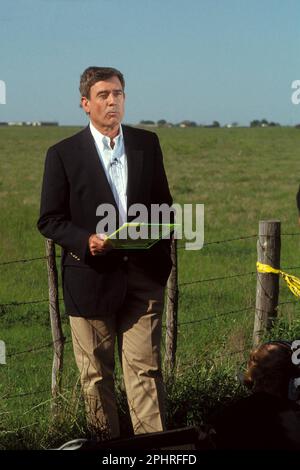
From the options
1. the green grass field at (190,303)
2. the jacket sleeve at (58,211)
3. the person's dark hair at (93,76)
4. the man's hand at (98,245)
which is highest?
the person's dark hair at (93,76)

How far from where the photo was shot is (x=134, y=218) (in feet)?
14.0

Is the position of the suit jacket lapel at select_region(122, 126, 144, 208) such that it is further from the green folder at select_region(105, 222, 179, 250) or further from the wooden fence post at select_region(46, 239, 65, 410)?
the wooden fence post at select_region(46, 239, 65, 410)

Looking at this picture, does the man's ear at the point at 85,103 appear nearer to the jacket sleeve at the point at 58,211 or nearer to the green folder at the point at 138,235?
the jacket sleeve at the point at 58,211

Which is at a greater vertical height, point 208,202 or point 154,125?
point 154,125

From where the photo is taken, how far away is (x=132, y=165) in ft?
14.1

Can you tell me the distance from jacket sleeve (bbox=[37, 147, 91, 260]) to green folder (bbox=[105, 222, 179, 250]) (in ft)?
0.68

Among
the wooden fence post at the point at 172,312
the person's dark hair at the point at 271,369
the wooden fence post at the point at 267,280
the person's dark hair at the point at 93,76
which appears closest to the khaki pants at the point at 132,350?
the person's dark hair at the point at 93,76

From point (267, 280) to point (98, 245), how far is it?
8.87ft

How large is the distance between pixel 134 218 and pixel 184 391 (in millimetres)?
1453

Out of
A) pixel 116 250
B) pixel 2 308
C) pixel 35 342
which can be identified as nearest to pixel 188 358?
pixel 116 250

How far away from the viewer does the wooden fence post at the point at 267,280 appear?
6.52 meters

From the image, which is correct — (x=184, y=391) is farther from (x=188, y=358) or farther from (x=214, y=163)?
(x=214, y=163)

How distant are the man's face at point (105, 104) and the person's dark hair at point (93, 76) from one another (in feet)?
0.06

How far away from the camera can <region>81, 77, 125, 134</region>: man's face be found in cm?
419
